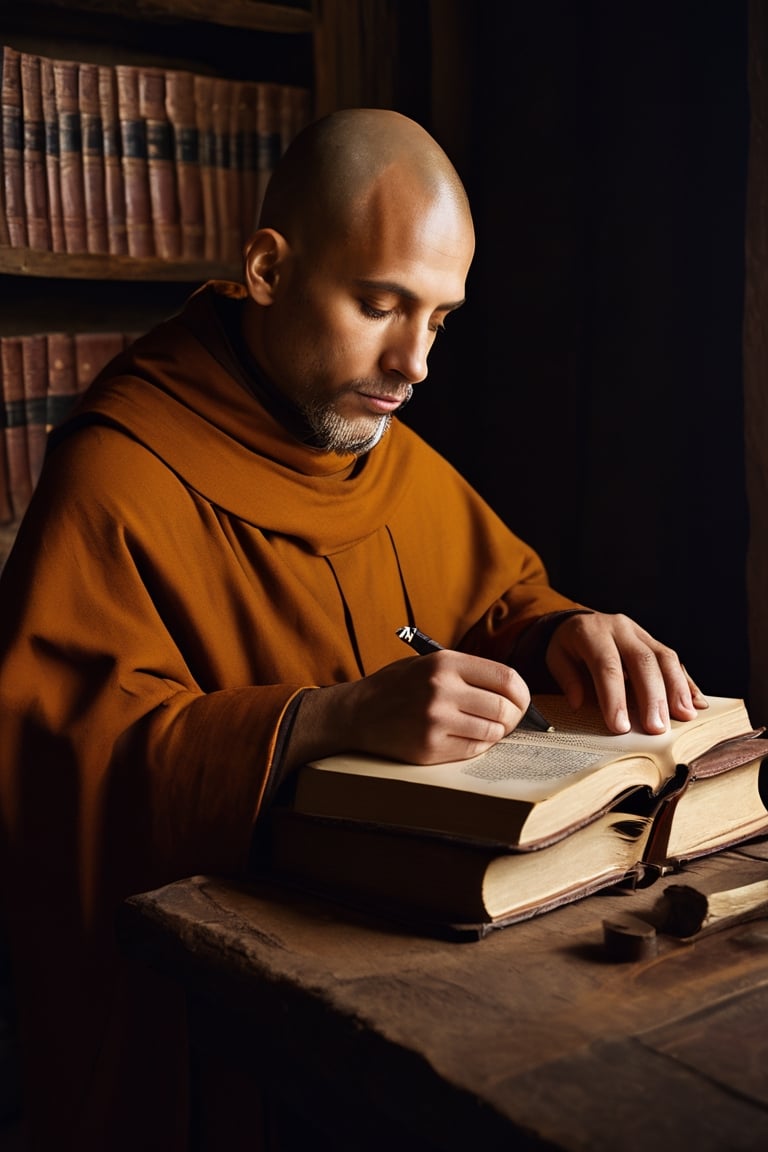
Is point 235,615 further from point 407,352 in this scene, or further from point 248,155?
point 248,155

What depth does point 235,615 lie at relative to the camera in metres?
1.69

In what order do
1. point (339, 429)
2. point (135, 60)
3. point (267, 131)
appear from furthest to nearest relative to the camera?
point (135, 60), point (267, 131), point (339, 429)

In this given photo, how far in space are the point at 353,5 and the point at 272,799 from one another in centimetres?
230

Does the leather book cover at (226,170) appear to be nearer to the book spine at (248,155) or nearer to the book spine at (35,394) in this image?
the book spine at (248,155)

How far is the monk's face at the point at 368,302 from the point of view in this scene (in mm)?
1688

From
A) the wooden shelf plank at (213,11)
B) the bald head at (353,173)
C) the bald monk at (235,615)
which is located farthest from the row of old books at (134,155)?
the bald head at (353,173)

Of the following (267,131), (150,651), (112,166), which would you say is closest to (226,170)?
(267,131)

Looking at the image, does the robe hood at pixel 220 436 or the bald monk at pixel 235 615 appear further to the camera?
the robe hood at pixel 220 436

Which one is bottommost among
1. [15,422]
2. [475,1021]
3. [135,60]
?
[475,1021]

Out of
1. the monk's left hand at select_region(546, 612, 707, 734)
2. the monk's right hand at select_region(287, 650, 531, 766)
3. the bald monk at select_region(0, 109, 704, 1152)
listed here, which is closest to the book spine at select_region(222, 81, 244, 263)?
the bald monk at select_region(0, 109, 704, 1152)

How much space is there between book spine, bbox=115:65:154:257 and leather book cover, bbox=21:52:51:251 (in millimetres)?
176

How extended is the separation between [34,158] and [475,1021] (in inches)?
86.8

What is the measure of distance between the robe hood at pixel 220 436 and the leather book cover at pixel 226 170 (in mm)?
1024

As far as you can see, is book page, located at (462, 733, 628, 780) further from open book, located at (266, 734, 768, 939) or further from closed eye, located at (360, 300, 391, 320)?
closed eye, located at (360, 300, 391, 320)
